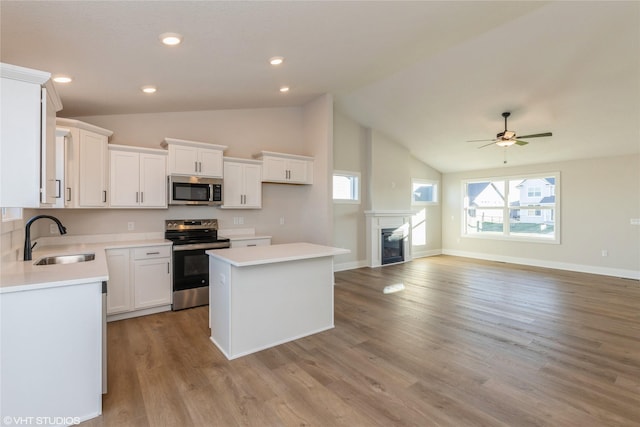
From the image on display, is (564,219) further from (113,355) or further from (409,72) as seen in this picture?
(113,355)

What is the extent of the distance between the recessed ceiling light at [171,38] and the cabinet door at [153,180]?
200 centimetres

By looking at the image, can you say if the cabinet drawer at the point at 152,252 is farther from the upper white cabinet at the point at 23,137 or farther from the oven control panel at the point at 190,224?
the upper white cabinet at the point at 23,137

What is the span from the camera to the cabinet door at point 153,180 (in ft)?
13.4

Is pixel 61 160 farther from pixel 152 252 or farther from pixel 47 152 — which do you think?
pixel 47 152

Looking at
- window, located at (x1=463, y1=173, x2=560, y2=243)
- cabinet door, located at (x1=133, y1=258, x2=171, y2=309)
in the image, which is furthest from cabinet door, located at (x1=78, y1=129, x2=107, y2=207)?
window, located at (x1=463, y1=173, x2=560, y2=243)

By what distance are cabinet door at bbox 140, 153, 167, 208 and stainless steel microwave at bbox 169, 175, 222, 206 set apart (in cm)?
10

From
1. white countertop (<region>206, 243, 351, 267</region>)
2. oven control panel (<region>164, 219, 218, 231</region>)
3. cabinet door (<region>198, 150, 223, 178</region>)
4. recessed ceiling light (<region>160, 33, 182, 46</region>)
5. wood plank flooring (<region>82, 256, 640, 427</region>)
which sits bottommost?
wood plank flooring (<region>82, 256, 640, 427</region>)

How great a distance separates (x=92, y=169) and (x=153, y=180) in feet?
2.24

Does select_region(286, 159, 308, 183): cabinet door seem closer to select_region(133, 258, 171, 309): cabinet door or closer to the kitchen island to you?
the kitchen island

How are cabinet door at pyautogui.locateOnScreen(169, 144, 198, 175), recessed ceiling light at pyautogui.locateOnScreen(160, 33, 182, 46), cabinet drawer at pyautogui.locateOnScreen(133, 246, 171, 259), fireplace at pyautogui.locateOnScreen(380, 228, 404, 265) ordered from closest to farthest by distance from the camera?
recessed ceiling light at pyautogui.locateOnScreen(160, 33, 182, 46) < cabinet drawer at pyautogui.locateOnScreen(133, 246, 171, 259) < cabinet door at pyautogui.locateOnScreen(169, 144, 198, 175) < fireplace at pyautogui.locateOnScreen(380, 228, 404, 265)

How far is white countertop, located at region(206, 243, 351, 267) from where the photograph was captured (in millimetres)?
2758

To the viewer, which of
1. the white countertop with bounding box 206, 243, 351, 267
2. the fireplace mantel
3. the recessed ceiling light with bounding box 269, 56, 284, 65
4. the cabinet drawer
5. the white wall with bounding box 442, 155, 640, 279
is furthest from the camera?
the fireplace mantel

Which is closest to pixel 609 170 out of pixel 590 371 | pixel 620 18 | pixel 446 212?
pixel 446 212

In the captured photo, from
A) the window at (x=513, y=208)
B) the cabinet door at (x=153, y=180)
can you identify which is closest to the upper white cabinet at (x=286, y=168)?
the cabinet door at (x=153, y=180)
